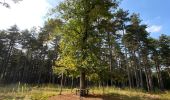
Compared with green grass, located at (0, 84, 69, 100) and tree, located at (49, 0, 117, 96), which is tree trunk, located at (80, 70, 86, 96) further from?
green grass, located at (0, 84, 69, 100)

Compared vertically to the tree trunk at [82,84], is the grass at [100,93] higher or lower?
lower

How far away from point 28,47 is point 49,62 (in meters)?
8.14

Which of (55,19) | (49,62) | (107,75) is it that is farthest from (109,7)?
(49,62)

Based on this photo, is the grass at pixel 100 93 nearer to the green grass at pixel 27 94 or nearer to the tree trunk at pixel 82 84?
the green grass at pixel 27 94

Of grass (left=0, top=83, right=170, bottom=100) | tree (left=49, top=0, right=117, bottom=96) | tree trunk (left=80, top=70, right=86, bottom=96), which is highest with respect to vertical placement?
tree (left=49, top=0, right=117, bottom=96)

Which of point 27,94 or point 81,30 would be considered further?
point 27,94

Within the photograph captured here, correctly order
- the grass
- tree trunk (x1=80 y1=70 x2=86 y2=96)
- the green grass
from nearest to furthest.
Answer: the green grass < the grass < tree trunk (x1=80 y1=70 x2=86 y2=96)

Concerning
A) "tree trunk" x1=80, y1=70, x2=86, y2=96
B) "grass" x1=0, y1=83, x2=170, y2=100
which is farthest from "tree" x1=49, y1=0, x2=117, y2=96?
"grass" x1=0, y1=83, x2=170, y2=100

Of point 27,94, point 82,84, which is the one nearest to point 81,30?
point 82,84

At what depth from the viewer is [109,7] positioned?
20250mm

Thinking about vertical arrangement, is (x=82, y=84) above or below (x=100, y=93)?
above

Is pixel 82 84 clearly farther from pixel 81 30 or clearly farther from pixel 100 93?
pixel 81 30

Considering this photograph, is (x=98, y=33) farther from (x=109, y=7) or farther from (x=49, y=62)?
(x=49, y=62)

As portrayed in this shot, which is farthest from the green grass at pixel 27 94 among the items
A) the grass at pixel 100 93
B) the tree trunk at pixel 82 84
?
the tree trunk at pixel 82 84
